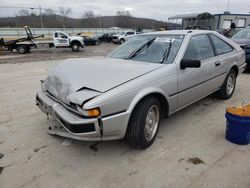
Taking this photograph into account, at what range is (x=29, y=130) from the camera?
3709 mm

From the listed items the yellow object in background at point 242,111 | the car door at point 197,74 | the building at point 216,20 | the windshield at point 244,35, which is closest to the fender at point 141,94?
the car door at point 197,74

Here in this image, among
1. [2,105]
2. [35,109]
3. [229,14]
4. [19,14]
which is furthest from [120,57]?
[19,14]

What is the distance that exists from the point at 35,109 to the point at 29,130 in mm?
969

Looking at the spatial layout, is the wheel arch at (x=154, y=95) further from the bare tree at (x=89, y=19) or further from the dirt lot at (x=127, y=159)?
the bare tree at (x=89, y=19)

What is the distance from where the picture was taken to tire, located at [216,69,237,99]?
15.6 feet

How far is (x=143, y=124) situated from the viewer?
9.23ft

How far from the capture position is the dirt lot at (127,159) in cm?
248

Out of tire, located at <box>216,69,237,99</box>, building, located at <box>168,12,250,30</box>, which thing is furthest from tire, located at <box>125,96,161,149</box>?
building, located at <box>168,12,250,30</box>

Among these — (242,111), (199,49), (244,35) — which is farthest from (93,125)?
(244,35)

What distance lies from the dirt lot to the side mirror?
107 centimetres

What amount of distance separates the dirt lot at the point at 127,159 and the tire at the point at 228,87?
0.96 meters

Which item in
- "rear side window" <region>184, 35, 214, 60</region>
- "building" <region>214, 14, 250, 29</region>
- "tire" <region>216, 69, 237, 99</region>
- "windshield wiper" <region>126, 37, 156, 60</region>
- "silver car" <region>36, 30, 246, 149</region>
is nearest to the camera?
"silver car" <region>36, 30, 246, 149</region>

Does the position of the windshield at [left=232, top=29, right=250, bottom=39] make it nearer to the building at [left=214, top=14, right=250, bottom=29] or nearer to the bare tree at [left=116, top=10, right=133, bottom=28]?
the building at [left=214, top=14, right=250, bottom=29]

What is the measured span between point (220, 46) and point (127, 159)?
10.2 feet
